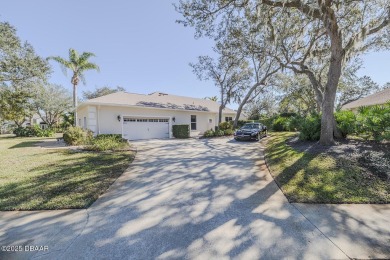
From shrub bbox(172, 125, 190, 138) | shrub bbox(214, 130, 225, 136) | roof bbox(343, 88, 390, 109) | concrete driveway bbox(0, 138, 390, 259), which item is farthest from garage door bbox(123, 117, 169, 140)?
roof bbox(343, 88, 390, 109)

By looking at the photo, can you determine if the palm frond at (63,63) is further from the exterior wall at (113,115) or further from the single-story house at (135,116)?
the exterior wall at (113,115)

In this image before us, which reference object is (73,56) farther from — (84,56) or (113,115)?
(113,115)

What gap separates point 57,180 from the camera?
5.94 meters

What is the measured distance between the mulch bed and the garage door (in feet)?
41.9

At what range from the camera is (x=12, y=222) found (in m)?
3.70

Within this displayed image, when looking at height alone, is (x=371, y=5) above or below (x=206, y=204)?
above

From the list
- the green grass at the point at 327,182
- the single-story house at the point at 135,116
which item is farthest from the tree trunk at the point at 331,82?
the single-story house at the point at 135,116

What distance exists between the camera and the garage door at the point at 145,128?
53.4 feet

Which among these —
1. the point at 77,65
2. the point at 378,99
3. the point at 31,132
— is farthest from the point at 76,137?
the point at 378,99

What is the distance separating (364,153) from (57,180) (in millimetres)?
10317

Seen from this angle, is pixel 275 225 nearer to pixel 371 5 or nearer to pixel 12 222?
pixel 12 222

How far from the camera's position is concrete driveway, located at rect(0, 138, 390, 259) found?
2852mm

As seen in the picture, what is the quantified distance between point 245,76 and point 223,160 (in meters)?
16.9

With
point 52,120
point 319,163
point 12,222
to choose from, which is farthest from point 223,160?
point 52,120
